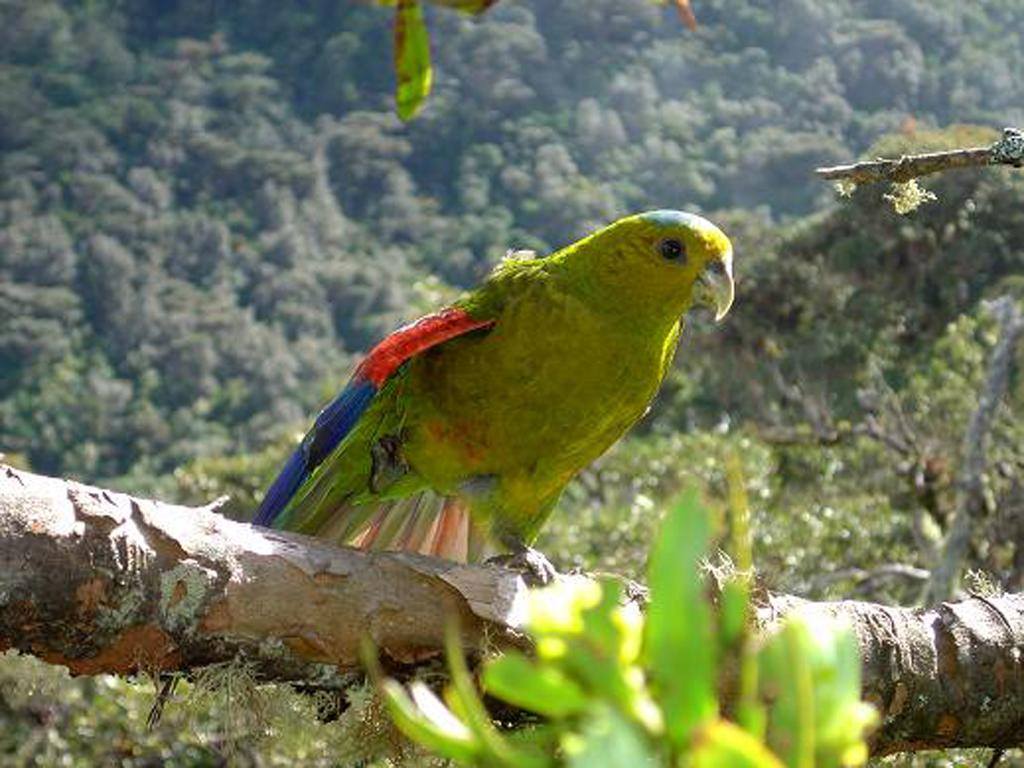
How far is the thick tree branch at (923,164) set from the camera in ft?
5.51

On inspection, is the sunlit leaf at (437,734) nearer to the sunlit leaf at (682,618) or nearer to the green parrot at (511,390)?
the sunlit leaf at (682,618)

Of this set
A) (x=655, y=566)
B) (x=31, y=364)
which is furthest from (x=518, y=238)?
(x=655, y=566)

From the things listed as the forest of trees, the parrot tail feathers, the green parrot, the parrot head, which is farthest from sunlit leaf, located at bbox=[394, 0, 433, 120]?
the forest of trees

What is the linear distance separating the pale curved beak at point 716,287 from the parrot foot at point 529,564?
621mm

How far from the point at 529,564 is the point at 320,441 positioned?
0.48 metres

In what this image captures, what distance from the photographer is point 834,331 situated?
11.8m

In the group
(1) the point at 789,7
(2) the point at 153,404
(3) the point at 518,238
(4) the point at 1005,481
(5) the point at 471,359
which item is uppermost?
(5) the point at 471,359

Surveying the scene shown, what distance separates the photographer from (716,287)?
2926 mm

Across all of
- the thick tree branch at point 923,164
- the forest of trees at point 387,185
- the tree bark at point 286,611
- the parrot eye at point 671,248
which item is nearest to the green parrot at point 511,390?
the parrot eye at point 671,248

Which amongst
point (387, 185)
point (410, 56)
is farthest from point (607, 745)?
point (387, 185)

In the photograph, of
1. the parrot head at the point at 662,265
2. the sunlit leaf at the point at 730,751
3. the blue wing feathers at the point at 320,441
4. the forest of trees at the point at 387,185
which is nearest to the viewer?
the sunlit leaf at the point at 730,751

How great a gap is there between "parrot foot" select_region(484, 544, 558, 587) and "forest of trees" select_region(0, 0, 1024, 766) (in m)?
9.15

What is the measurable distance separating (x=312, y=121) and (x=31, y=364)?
788 centimetres

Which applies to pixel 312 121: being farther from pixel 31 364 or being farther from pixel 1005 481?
pixel 1005 481
